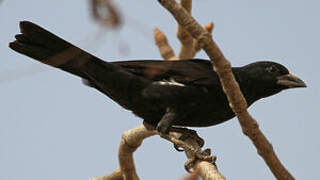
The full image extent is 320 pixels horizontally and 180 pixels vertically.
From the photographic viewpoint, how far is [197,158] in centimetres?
409

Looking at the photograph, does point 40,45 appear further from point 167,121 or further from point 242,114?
point 242,114

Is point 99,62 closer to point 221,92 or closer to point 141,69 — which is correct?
point 141,69

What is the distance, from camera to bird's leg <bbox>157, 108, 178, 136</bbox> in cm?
441

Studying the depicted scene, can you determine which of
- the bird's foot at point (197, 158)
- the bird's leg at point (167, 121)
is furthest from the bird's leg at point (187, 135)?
the bird's foot at point (197, 158)

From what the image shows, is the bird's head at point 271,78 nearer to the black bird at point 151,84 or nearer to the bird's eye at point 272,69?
the bird's eye at point 272,69

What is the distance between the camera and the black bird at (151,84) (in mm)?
4238

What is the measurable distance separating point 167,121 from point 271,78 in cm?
122

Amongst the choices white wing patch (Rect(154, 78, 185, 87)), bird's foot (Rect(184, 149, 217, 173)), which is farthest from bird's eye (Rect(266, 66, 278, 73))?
bird's foot (Rect(184, 149, 217, 173))

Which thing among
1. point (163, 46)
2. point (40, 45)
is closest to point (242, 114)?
point (40, 45)

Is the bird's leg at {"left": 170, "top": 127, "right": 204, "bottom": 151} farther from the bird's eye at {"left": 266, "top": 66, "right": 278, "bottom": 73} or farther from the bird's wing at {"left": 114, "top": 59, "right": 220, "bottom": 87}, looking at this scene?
the bird's eye at {"left": 266, "top": 66, "right": 278, "bottom": 73}

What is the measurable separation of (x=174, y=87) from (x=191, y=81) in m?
0.18

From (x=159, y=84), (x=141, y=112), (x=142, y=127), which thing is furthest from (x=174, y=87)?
(x=142, y=127)

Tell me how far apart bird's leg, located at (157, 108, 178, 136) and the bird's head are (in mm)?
934

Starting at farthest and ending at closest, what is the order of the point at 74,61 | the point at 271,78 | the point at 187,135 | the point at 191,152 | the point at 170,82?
1. the point at 271,78
2. the point at 187,135
3. the point at 170,82
4. the point at 74,61
5. the point at 191,152
